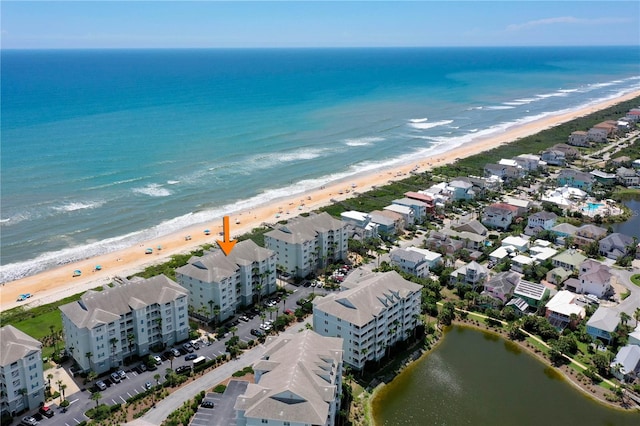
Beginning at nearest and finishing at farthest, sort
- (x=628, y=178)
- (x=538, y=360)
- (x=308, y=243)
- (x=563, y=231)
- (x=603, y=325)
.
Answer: (x=538, y=360)
(x=603, y=325)
(x=308, y=243)
(x=563, y=231)
(x=628, y=178)

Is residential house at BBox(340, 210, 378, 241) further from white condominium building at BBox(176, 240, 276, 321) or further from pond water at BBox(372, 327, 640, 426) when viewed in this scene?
pond water at BBox(372, 327, 640, 426)

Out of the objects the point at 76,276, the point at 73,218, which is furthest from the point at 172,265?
the point at 73,218

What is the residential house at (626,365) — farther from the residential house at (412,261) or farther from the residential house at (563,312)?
the residential house at (412,261)

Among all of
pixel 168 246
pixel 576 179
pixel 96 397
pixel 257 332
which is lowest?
pixel 257 332

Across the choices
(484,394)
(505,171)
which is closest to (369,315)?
(484,394)

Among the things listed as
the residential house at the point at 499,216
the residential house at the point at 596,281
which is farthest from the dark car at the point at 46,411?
the residential house at the point at 499,216

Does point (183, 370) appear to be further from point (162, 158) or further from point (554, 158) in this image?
point (554, 158)
